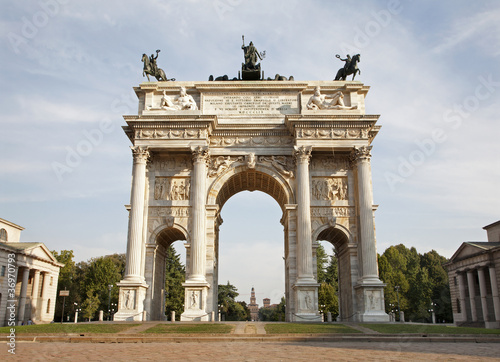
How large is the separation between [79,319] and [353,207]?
5726 cm

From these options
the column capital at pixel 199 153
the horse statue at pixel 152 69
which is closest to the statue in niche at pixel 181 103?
the horse statue at pixel 152 69

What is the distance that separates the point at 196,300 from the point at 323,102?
54.0 feet

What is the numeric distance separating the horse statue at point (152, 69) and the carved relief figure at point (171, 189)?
807 cm

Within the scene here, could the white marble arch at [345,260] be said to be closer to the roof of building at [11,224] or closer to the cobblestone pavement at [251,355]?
the cobblestone pavement at [251,355]

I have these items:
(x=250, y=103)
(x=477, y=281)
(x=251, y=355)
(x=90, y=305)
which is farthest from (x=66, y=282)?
(x=251, y=355)

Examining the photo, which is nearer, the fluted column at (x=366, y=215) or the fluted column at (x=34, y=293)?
the fluted column at (x=366, y=215)

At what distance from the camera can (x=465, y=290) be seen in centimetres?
5178

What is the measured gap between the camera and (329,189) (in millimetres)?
33312

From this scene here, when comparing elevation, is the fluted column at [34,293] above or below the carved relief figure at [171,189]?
below

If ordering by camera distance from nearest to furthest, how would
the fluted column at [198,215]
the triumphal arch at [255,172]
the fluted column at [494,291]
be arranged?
the fluted column at [198,215] < the triumphal arch at [255,172] < the fluted column at [494,291]

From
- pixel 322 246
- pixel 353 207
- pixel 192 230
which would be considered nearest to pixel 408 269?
pixel 322 246

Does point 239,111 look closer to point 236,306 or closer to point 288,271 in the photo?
point 288,271

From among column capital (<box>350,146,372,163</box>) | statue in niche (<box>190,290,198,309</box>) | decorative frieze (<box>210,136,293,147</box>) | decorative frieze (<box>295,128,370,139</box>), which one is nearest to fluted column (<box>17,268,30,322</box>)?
statue in niche (<box>190,290,198,309</box>)

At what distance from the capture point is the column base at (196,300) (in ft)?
95.2
